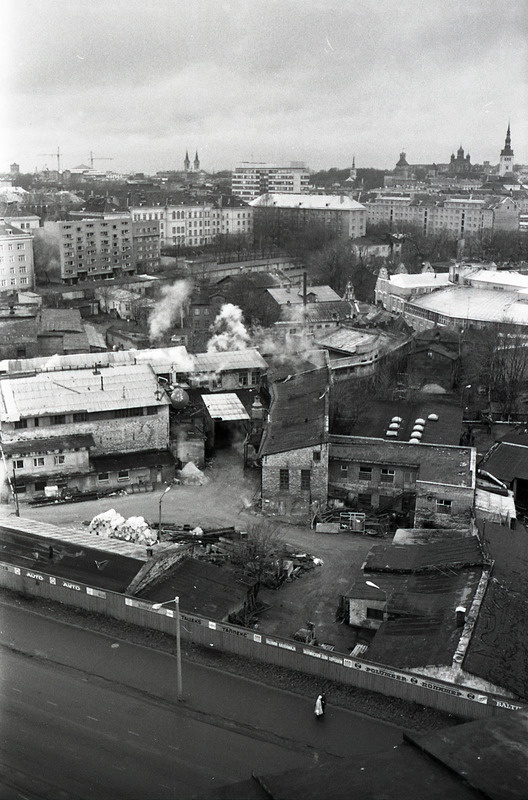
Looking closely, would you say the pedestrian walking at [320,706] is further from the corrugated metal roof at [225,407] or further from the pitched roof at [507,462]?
the corrugated metal roof at [225,407]

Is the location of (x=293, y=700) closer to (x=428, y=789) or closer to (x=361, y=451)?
(x=428, y=789)

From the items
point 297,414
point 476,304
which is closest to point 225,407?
point 297,414

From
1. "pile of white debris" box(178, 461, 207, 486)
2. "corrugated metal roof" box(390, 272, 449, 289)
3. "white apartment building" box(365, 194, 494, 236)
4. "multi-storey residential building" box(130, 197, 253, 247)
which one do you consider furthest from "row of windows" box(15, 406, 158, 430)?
"white apartment building" box(365, 194, 494, 236)

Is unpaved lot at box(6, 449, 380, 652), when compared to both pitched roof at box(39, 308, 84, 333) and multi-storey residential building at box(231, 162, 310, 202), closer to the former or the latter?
pitched roof at box(39, 308, 84, 333)

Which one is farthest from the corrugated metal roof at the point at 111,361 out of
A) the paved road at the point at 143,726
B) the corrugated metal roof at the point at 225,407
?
the paved road at the point at 143,726

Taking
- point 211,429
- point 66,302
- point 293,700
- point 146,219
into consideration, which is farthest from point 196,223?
point 293,700

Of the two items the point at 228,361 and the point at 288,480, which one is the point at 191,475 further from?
the point at 228,361
